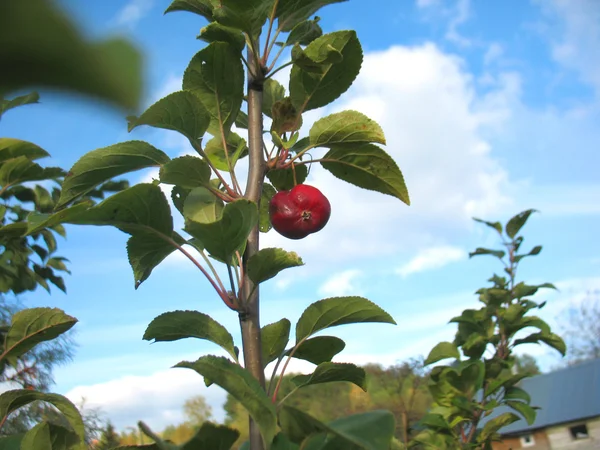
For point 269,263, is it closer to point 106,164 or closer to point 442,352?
point 106,164

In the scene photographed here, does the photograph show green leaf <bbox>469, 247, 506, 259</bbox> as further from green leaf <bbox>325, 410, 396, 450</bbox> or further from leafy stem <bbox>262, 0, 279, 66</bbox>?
green leaf <bbox>325, 410, 396, 450</bbox>

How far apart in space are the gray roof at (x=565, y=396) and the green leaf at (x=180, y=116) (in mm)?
27023

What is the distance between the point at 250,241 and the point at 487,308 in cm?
343

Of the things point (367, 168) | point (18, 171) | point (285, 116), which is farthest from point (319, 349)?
point (18, 171)

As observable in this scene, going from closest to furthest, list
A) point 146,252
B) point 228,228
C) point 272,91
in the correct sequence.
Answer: point 228,228, point 146,252, point 272,91

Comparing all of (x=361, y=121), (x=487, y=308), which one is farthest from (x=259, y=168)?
(x=487, y=308)

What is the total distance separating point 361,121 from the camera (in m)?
1.62

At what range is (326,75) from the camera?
165cm

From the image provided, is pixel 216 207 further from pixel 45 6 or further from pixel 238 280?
pixel 45 6

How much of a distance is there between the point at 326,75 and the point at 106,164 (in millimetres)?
656

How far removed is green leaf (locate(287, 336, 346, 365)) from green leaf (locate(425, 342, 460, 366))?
2.91 meters

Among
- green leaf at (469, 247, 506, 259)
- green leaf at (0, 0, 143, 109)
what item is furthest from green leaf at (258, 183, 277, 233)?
green leaf at (469, 247, 506, 259)

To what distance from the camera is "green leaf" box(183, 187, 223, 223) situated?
4.94ft

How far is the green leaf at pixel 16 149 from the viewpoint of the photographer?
9.54ft
